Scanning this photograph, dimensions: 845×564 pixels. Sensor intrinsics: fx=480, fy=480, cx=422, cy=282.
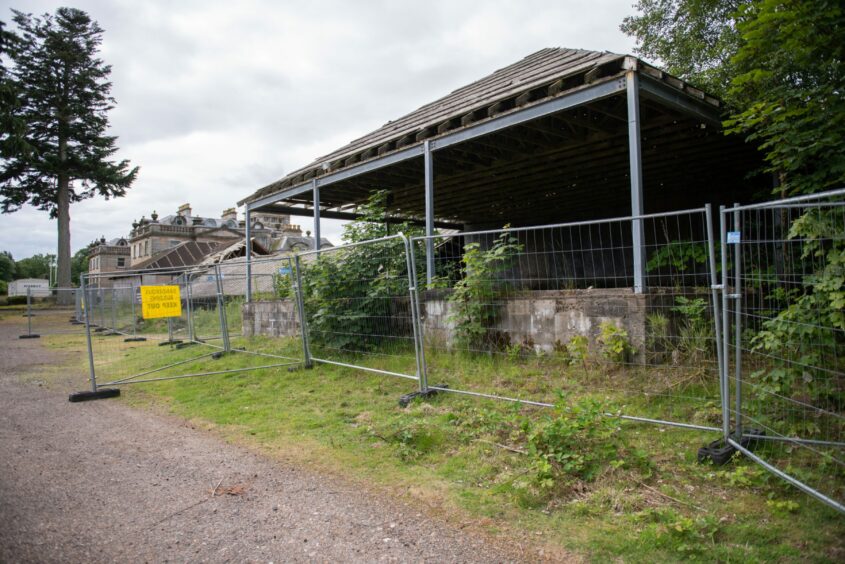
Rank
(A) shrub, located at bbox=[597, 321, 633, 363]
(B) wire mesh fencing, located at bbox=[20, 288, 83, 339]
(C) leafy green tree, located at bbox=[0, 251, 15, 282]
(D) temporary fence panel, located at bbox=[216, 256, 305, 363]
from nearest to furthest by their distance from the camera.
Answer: (A) shrub, located at bbox=[597, 321, 633, 363] → (D) temporary fence panel, located at bbox=[216, 256, 305, 363] → (B) wire mesh fencing, located at bbox=[20, 288, 83, 339] → (C) leafy green tree, located at bbox=[0, 251, 15, 282]

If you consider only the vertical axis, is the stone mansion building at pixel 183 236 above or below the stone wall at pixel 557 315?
above

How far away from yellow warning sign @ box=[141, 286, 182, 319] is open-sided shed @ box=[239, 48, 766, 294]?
147 inches

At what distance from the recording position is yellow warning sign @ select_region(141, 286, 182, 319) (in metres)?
7.74

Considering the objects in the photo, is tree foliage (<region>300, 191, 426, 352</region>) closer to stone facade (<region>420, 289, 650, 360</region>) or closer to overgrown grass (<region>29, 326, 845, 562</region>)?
stone facade (<region>420, 289, 650, 360</region>)

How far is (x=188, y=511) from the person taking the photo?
9.97 ft

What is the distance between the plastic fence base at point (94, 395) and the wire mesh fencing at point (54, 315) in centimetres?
774

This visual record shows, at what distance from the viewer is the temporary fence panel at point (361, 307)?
248 inches

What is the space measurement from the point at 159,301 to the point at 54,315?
19159 millimetres

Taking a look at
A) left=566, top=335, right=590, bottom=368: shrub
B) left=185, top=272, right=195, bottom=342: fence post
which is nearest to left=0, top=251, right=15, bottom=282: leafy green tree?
left=185, top=272, right=195, bottom=342: fence post

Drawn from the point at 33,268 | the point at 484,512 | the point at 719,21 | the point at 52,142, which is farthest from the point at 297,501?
the point at 33,268

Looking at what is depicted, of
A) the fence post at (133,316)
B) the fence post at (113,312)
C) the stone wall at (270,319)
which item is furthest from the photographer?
the fence post at (113,312)

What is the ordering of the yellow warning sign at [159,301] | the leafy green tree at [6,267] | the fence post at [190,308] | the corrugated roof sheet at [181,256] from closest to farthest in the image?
the yellow warning sign at [159,301] → the fence post at [190,308] → the corrugated roof sheet at [181,256] → the leafy green tree at [6,267]

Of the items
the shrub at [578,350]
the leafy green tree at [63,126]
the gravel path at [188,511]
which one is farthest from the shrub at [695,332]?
the leafy green tree at [63,126]

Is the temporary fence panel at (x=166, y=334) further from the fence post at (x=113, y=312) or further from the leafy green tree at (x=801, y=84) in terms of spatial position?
the leafy green tree at (x=801, y=84)
